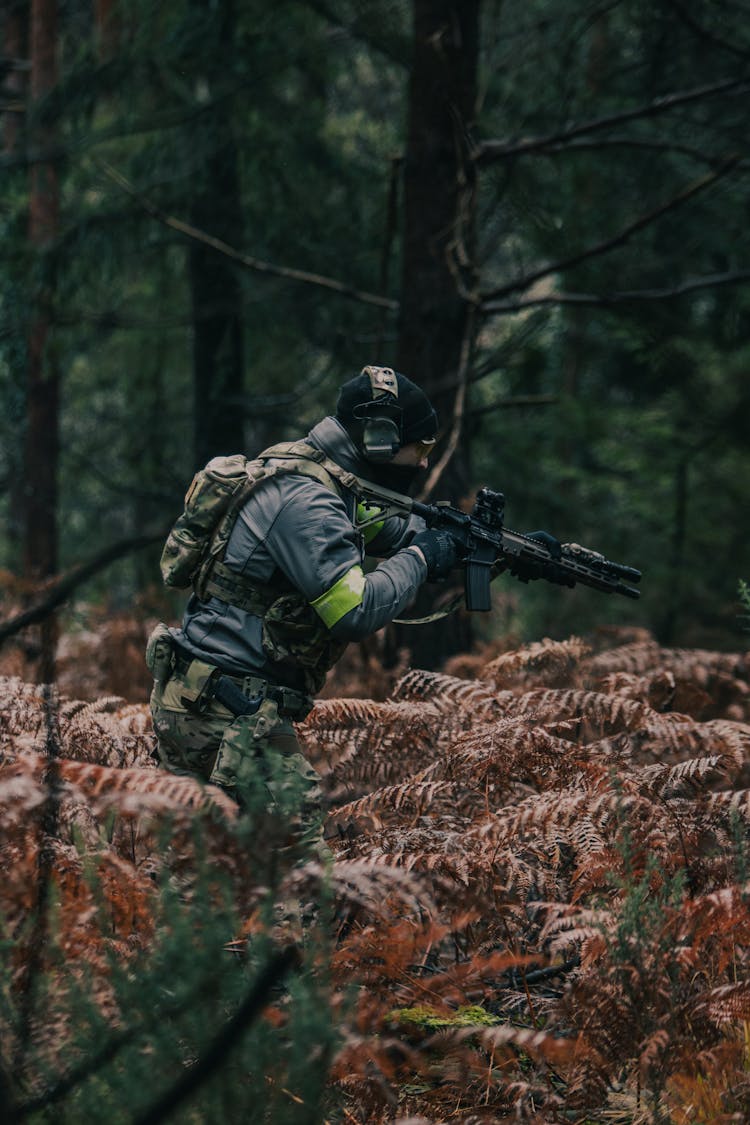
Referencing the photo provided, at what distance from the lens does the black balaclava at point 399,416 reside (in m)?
3.98

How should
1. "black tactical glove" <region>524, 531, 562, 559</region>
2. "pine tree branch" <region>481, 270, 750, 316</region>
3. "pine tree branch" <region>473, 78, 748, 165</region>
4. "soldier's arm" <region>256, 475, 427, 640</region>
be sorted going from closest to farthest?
1. "soldier's arm" <region>256, 475, 427, 640</region>
2. "black tactical glove" <region>524, 531, 562, 559</region>
3. "pine tree branch" <region>473, 78, 748, 165</region>
4. "pine tree branch" <region>481, 270, 750, 316</region>

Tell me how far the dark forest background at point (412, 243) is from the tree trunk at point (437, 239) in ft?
0.07

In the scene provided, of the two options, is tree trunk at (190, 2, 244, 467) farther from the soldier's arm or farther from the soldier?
the soldier's arm

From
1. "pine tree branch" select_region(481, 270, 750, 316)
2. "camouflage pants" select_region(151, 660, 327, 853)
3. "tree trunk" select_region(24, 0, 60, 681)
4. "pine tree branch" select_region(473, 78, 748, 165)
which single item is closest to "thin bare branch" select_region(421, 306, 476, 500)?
"pine tree branch" select_region(481, 270, 750, 316)

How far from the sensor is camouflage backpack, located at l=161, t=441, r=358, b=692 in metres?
3.83

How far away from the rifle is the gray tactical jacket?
0.35 metres

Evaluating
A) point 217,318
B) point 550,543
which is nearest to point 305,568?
point 550,543

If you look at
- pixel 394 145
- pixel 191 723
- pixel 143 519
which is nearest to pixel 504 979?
pixel 191 723

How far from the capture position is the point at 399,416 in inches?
160

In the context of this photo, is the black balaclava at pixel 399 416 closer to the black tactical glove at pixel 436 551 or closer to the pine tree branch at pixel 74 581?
the black tactical glove at pixel 436 551

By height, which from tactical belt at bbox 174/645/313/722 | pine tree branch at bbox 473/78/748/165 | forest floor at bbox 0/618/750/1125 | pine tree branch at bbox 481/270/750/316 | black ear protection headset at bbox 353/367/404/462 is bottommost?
forest floor at bbox 0/618/750/1125

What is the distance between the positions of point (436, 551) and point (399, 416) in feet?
1.84

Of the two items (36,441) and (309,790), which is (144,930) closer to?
(309,790)

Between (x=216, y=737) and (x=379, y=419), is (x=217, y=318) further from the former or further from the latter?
(x=216, y=737)
